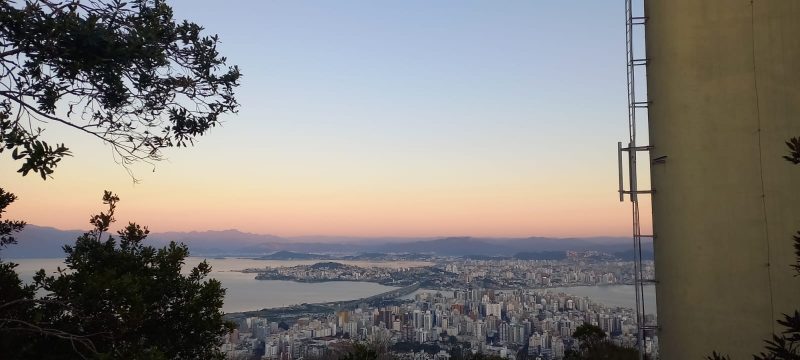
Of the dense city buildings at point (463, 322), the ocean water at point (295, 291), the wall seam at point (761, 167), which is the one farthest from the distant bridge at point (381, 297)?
the wall seam at point (761, 167)

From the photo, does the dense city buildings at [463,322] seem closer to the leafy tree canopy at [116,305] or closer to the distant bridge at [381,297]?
the distant bridge at [381,297]

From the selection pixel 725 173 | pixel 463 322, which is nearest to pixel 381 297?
pixel 463 322

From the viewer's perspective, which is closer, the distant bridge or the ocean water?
the ocean water

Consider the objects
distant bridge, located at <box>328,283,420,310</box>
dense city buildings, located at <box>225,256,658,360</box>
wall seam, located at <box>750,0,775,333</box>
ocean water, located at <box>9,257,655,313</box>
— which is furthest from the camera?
distant bridge, located at <box>328,283,420,310</box>

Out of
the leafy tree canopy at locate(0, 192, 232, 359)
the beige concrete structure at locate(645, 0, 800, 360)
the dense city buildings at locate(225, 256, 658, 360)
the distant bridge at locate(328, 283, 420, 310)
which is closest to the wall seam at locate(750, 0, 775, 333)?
the beige concrete structure at locate(645, 0, 800, 360)

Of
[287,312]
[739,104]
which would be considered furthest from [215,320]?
[287,312]

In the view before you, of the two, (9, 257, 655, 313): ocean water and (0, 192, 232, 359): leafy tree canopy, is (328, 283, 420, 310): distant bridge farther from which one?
(0, 192, 232, 359): leafy tree canopy

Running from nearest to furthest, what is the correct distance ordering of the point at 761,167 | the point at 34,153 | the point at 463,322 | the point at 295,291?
the point at 34,153 < the point at 761,167 < the point at 463,322 < the point at 295,291

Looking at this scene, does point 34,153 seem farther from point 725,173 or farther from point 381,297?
point 381,297

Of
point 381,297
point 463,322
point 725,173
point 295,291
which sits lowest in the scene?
point 295,291
